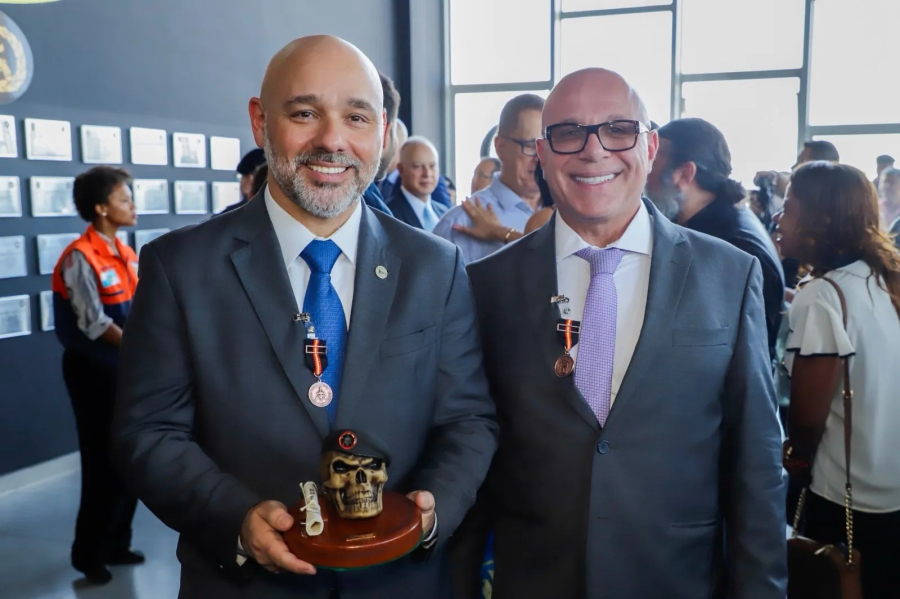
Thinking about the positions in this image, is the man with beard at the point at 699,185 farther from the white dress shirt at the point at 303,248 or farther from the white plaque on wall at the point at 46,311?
the white plaque on wall at the point at 46,311

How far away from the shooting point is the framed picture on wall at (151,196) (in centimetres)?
603

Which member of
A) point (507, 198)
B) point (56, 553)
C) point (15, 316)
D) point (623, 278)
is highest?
point (507, 198)

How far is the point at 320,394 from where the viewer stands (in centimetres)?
152

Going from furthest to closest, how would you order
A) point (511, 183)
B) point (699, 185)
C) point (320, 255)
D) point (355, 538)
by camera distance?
point (511, 183), point (699, 185), point (320, 255), point (355, 538)

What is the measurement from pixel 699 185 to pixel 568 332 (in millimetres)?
1556

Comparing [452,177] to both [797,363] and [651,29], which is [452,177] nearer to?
[651,29]

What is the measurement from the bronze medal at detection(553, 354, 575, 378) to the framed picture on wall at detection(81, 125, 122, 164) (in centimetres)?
491

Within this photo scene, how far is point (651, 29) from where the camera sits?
396 inches

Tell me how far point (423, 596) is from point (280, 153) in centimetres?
96

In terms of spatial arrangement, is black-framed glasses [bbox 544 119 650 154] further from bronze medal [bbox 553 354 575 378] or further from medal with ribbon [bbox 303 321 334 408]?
medal with ribbon [bbox 303 321 334 408]

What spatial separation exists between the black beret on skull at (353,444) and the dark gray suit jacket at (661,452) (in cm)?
50

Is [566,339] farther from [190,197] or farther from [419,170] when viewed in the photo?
[190,197]

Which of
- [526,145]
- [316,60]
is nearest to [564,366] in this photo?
[316,60]

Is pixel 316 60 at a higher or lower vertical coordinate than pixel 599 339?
higher
